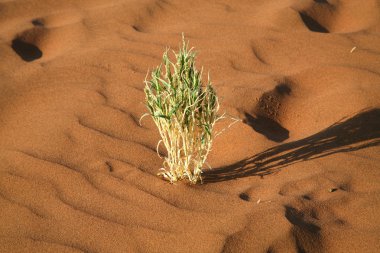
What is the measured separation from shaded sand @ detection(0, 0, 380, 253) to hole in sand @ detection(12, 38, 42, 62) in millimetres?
19

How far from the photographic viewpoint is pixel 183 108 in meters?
2.64

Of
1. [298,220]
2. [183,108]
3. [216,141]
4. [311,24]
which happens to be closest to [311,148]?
[216,141]

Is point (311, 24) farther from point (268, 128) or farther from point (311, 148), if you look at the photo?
point (311, 148)

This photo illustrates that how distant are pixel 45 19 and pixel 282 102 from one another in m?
2.94

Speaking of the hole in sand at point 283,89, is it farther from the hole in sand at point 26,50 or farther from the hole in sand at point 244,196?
the hole in sand at point 26,50

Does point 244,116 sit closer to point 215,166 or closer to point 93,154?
point 215,166

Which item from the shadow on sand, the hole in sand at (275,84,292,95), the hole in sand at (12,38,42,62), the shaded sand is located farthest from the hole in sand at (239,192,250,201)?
the hole in sand at (12,38,42,62)

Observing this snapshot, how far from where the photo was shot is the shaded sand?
2426 mm

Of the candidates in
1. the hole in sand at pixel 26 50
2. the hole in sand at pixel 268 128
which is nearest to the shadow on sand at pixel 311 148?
the hole in sand at pixel 268 128

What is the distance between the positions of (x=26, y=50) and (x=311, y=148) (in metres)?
3.09

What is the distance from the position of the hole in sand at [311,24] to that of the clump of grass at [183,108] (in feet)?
8.77

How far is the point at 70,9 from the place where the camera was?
17.9 feet

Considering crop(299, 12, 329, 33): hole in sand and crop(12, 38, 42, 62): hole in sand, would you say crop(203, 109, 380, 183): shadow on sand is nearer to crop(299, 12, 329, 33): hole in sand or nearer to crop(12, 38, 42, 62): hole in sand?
crop(299, 12, 329, 33): hole in sand

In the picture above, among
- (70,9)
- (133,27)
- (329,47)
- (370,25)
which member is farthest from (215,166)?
(70,9)
